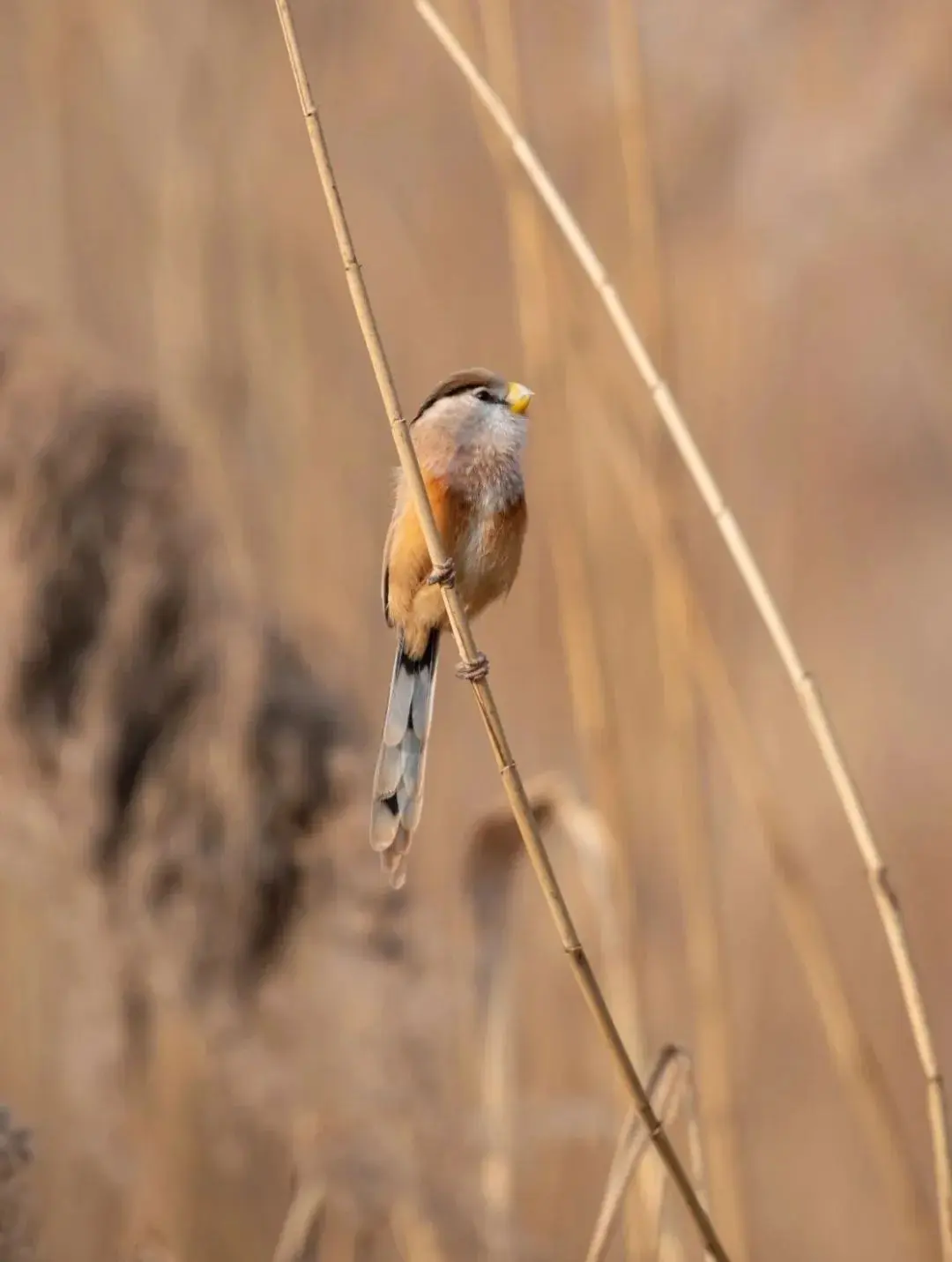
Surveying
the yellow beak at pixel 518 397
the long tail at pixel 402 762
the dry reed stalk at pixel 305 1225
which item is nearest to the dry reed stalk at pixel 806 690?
the yellow beak at pixel 518 397

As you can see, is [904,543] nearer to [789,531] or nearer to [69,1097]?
[789,531]

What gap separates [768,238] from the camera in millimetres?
2104

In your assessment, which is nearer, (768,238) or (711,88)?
(711,88)

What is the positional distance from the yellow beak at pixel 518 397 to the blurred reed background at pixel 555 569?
0.73 ft

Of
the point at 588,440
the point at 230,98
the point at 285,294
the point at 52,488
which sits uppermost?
the point at 230,98

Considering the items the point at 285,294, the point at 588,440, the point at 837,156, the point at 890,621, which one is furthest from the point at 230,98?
the point at 890,621

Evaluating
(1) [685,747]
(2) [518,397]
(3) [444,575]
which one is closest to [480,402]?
(2) [518,397]

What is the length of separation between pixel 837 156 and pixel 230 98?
0.80m

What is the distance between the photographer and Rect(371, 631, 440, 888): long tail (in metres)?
0.73

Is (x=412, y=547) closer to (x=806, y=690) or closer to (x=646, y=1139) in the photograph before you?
(x=806, y=690)

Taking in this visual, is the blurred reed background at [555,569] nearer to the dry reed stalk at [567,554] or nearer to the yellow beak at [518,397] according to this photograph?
the dry reed stalk at [567,554]

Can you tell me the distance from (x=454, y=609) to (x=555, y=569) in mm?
469

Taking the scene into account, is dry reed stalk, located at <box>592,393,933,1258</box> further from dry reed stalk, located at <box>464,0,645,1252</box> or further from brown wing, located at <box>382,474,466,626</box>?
brown wing, located at <box>382,474,466,626</box>

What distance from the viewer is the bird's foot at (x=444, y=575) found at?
0.68m
